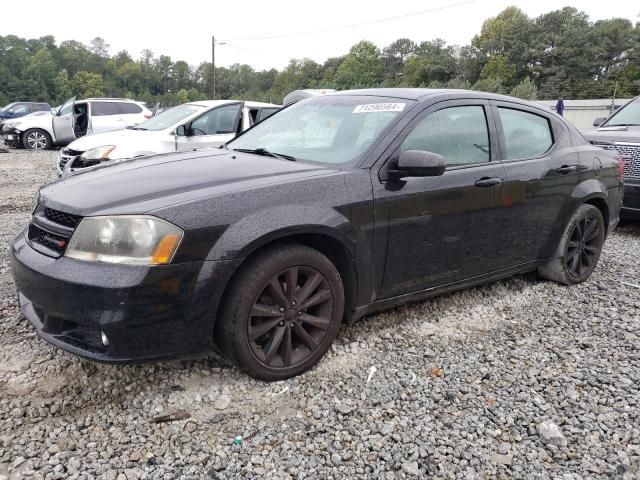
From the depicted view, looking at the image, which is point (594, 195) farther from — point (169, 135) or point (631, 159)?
point (169, 135)

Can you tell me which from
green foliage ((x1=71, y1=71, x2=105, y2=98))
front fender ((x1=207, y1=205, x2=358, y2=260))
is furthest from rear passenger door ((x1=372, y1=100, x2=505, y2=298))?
green foliage ((x1=71, y1=71, x2=105, y2=98))

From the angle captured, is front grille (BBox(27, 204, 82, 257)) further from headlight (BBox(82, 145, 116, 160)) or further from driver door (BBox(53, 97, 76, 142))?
driver door (BBox(53, 97, 76, 142))

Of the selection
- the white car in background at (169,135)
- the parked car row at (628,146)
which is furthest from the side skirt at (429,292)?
the white car in background at (169,135)

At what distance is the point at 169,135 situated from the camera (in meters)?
8.06

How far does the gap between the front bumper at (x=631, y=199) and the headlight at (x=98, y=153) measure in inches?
273

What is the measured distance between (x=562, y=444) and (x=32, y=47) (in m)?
138

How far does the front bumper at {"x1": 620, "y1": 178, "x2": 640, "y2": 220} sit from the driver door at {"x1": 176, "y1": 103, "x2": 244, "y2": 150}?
17.8 ft

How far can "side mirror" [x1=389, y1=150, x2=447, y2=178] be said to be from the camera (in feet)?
9.39

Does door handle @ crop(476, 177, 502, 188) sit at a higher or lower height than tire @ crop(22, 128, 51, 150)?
higher

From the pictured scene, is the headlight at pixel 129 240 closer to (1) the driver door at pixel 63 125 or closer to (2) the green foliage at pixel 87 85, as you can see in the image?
(1) the driver door at pixel 63 125

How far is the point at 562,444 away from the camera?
2355 mm

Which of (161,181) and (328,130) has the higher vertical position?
(328,130)

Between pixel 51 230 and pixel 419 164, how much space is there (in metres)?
1.96

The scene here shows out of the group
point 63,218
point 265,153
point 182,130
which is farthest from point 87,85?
point 63,218
